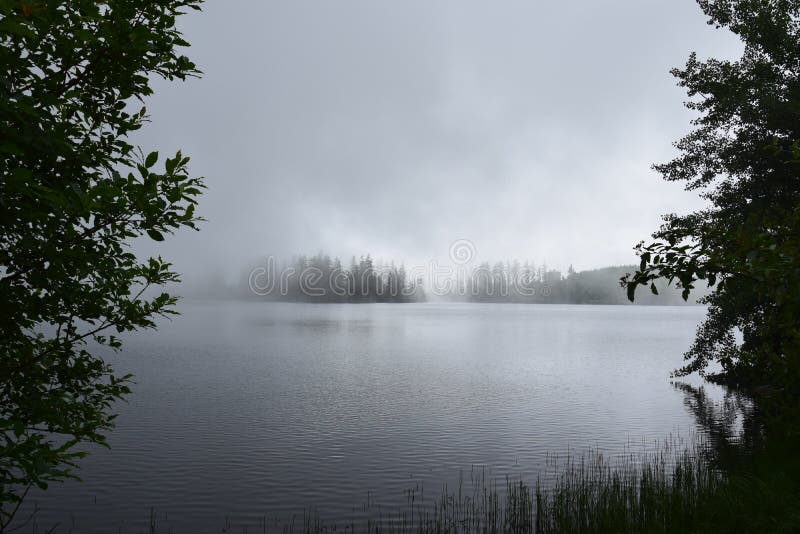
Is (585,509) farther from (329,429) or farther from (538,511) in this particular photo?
(329,429)

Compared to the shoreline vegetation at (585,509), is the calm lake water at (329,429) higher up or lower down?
lower down

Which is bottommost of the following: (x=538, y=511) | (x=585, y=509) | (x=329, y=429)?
(x=329, y=429)

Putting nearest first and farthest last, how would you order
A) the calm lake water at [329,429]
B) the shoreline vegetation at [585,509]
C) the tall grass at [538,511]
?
the shoreline vegetation at [585,509], the tall grass at [538,511], the calm lake water at [329,429]

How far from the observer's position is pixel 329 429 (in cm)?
2491

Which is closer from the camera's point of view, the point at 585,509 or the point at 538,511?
the point at 585,509

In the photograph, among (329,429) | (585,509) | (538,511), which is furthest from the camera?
(329,429)

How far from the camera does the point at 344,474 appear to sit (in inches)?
730

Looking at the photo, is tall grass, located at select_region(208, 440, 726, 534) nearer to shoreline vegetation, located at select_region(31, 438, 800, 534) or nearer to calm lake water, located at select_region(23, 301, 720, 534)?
shoreline vegetation, located at select_region(31, 438, 800, 534)

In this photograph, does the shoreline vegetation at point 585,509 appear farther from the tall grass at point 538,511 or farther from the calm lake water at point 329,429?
the calm lake water at point 329,429

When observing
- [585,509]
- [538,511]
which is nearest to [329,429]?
[538,511]

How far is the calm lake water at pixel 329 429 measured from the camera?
16188mm

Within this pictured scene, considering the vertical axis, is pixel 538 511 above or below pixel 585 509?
below

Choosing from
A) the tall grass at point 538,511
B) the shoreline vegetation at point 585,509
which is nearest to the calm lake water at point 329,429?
the shoreline vegetation at point 585,509

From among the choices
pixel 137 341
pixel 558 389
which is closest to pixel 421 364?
pixel 558 389
